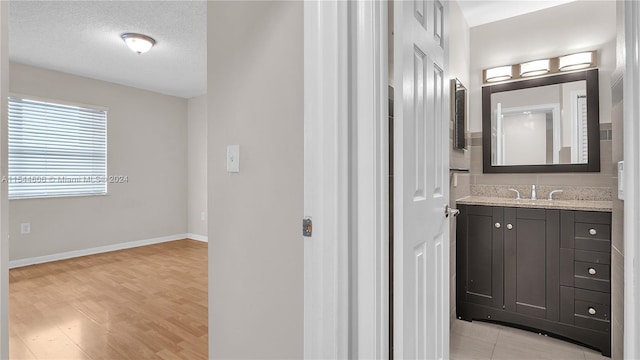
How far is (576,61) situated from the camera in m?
2.61

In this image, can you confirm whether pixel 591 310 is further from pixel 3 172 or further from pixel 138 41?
pixel 138 41

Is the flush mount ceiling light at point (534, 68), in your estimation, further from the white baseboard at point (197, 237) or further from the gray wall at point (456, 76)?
the white baseboard at point (197, 237)

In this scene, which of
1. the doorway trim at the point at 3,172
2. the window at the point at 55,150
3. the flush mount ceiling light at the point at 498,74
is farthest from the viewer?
the window at the point at 55,150

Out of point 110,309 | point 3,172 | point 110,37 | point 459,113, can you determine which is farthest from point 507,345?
point 110,37

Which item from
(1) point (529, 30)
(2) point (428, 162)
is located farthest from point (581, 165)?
(2) point (428, 162)

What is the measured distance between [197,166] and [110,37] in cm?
274

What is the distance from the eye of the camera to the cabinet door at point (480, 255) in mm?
2455

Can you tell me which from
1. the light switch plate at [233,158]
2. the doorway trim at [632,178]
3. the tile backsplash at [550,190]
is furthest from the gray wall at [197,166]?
the doorway trim at [632,178]

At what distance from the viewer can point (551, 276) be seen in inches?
89.4

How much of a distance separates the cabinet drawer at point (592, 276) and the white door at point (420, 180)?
3.82ft

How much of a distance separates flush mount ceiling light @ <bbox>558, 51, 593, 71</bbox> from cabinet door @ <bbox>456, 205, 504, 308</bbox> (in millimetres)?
1282

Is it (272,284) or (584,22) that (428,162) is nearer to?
(272,284)

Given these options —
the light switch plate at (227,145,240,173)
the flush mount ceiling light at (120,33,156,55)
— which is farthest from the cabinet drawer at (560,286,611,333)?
the flush mount ceiling light at (120,33,156,55)

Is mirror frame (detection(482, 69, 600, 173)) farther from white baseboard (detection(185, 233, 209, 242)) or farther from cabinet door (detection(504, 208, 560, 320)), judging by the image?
white baseboard (detection(185, 233, 209, 242))
